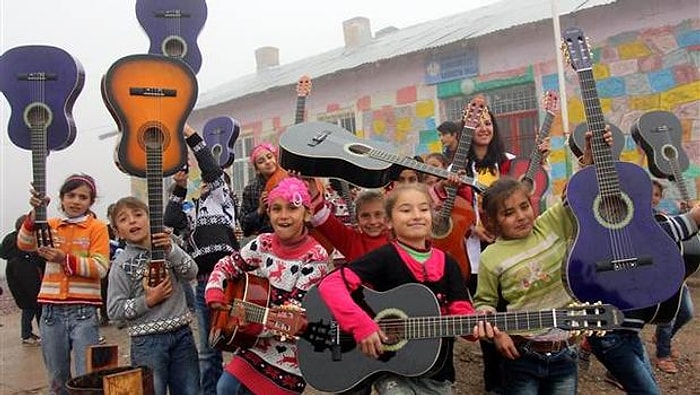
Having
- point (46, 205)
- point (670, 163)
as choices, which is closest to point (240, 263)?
point (46, 205)

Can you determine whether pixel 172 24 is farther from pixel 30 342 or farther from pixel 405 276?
pixel 30 342

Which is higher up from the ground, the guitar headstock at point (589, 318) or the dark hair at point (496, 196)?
the dark hair at point (496, 196)

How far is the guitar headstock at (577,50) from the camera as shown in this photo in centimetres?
320

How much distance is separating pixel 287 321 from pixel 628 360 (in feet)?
5.65

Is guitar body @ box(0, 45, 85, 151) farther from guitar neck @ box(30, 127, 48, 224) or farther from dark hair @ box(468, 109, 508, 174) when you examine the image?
dark hair @ box(468, 109, 508, 174)

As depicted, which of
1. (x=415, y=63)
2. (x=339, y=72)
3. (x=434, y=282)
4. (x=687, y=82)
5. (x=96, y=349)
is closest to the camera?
(x=434, y=282)

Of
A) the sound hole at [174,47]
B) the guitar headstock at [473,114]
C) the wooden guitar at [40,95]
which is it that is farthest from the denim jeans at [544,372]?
the sound hole at [174,47]

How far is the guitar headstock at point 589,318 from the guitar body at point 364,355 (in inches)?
20.7

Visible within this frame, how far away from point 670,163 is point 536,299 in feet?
8.65

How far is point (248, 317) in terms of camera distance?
9.55ft

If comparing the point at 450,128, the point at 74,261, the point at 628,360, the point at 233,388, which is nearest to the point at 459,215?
the point at 450,128

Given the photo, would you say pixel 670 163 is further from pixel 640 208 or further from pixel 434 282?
pixel 434 282

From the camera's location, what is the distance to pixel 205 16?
4.55 meters

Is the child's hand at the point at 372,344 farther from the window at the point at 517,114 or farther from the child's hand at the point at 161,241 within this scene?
the window at the point at 517,114
